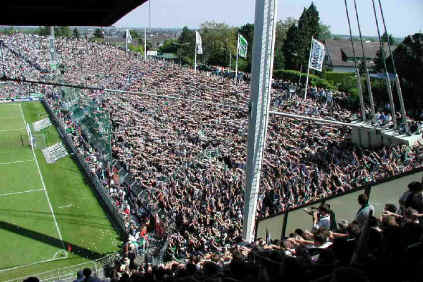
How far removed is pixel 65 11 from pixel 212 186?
29.2 ft

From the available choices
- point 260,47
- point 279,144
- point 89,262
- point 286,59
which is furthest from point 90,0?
point 286,59

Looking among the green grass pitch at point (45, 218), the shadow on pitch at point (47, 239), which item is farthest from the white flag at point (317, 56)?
the shadow on pitch at point (47, 239)

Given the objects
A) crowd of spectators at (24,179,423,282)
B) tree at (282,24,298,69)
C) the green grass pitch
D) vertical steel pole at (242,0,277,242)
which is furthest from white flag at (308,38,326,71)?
tree at (282,24,298,69)

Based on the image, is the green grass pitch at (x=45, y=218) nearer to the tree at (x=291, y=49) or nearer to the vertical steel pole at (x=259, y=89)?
the vertical steel pole at (x=259, y=89)

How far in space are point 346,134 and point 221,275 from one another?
40.4 ft

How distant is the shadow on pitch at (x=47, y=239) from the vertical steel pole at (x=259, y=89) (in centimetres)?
805

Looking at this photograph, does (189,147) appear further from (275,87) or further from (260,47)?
(260,47)

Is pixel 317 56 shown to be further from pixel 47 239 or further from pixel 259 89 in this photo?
pixel 47 239

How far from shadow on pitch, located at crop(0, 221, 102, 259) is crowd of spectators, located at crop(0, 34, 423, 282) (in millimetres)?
1542

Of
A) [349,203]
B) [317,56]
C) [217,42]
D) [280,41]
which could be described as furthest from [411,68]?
[217,42]

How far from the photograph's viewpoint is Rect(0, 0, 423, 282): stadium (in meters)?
4.53

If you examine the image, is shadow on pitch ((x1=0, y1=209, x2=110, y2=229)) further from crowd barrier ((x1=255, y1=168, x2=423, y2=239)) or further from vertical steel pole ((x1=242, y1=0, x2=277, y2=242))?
crowd barrier ((x1=255, y1=168, x2=423, y2=239))

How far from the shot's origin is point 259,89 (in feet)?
23.7

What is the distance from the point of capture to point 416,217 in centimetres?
427
